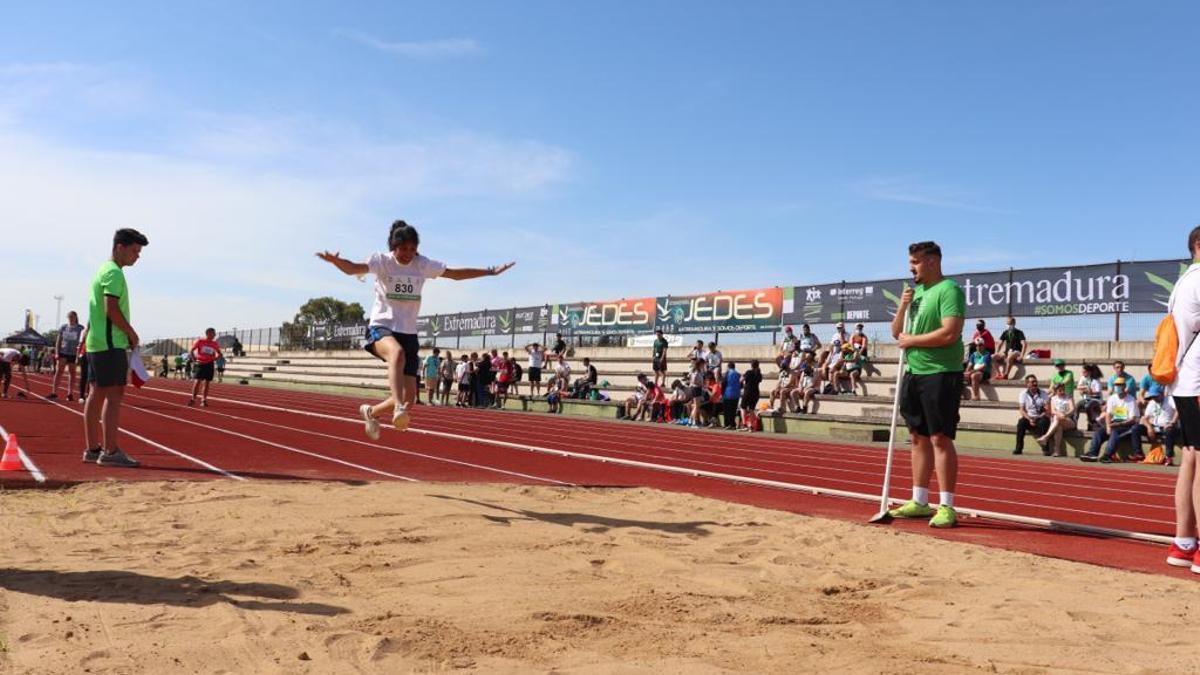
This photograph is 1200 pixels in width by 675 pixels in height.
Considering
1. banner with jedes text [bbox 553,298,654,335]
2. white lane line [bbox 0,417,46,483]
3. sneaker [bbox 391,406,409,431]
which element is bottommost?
white lane line [bbox 0,417,46,483]

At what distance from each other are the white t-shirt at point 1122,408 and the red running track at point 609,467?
5.50 feet

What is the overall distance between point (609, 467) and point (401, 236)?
408cm

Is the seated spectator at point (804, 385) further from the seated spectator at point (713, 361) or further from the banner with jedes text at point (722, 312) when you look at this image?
the banner with jedes text at point (722, 312)

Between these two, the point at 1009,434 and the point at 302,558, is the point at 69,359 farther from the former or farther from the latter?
the point at 1009,434

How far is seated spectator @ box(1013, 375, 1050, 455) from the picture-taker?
15.1m

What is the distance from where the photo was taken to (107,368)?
6918 mm

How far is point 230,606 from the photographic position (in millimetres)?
3143

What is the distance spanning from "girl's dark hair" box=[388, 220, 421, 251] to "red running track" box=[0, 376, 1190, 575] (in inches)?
76.5

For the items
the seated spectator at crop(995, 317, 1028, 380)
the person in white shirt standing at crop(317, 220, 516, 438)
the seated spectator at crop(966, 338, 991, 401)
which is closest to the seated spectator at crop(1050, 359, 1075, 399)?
the seated spectator at crop(966, 338, 991, 401)

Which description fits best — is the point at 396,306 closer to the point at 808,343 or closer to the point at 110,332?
the point at 110,332

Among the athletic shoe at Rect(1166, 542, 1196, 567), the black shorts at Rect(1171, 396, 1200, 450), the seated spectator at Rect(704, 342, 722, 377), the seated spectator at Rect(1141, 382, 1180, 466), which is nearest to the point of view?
the black shorts at Rect(1171, 396, 1200, 450)

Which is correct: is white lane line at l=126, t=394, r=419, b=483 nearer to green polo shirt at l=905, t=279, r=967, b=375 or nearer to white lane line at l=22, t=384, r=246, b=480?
white lane line at l=22, t=384, r=246, b=480

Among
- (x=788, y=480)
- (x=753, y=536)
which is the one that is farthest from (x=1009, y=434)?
(x=753, y=536)

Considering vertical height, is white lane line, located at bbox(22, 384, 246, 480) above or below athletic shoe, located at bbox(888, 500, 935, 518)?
below
